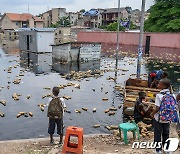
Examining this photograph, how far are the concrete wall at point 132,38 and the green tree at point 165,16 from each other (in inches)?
130

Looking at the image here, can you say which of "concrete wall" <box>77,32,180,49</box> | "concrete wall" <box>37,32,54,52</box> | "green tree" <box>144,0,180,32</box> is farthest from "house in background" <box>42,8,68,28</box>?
"concrete wall" <box>37,32,54,52</box>

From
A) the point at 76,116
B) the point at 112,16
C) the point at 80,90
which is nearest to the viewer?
the point at 76,116

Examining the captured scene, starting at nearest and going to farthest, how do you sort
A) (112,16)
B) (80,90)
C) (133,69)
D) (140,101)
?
(140,101) → (80,90) → (133,69) → (112,16)

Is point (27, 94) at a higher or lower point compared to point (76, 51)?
lower

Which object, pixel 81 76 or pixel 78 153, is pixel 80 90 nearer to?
pixel 81 76

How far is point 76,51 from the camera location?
1202 inches

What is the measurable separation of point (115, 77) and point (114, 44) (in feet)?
101

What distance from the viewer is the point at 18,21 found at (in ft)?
311

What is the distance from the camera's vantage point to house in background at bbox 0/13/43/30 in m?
94.3

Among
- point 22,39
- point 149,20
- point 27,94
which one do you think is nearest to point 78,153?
point 27,94

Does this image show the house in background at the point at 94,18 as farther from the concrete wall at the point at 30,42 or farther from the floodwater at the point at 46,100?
the floodwater at the point at 46,100

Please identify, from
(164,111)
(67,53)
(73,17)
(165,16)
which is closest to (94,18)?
(73,17)

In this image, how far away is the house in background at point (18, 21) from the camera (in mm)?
Result: 94312


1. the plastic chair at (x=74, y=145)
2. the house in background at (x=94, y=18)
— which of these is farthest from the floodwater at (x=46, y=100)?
the house in background at (x=94, y=18)
